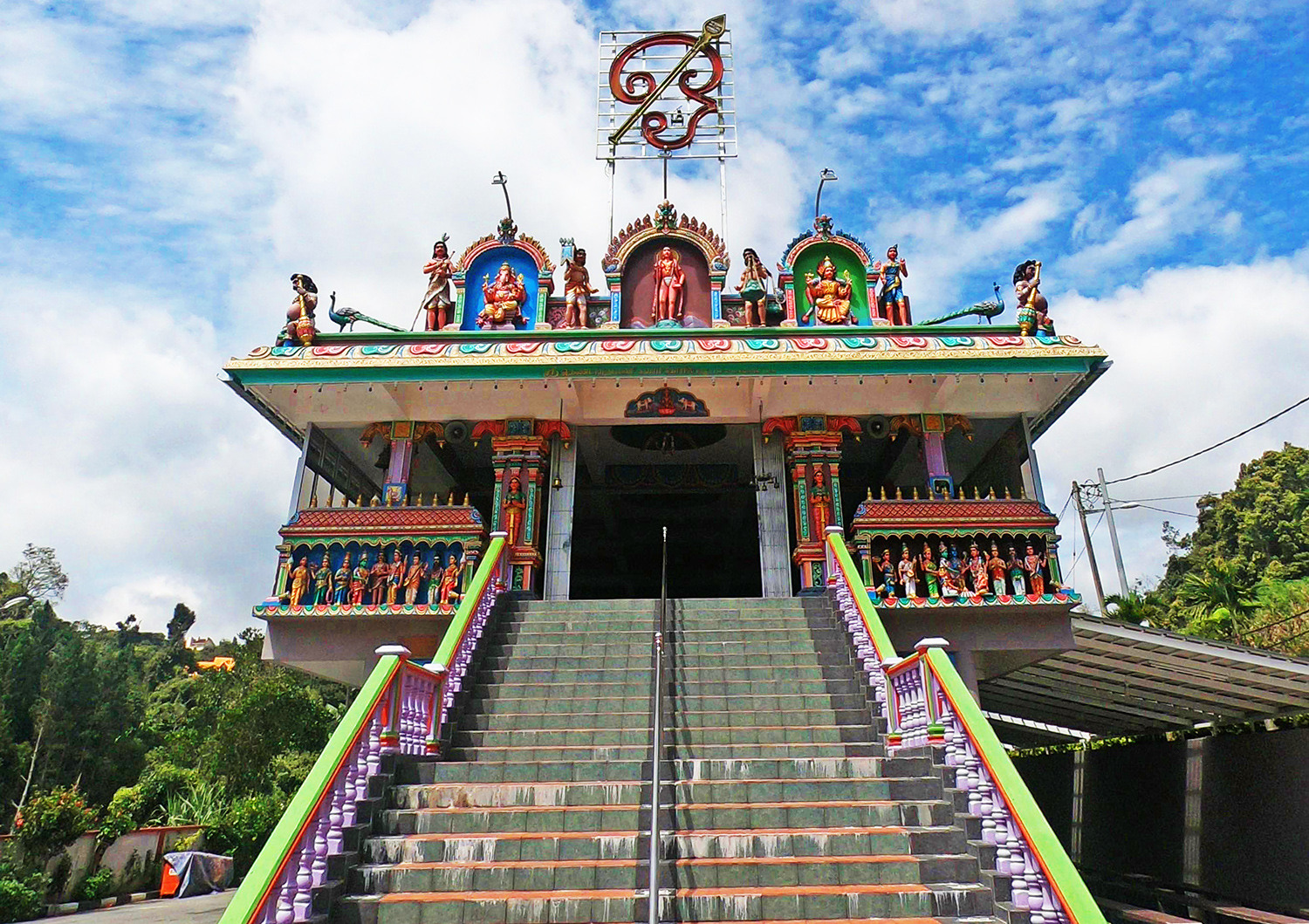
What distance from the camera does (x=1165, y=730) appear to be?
1297 centimetres

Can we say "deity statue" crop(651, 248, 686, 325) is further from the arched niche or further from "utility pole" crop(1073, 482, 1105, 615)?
"utility pole" crop(1073, 482, 1105, 615)

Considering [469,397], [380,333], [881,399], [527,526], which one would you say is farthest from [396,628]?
[881,399]

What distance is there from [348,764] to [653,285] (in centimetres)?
872

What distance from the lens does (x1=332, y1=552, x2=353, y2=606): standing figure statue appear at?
930 cm

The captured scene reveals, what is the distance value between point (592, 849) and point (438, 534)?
5502mm

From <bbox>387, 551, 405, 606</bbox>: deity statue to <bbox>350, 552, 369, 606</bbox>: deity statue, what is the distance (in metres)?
0.26

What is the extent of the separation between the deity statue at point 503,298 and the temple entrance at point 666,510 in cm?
207

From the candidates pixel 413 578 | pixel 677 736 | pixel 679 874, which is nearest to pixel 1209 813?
pixel 677 736

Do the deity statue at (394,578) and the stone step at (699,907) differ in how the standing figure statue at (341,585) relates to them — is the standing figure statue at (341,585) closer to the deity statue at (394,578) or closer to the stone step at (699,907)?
the deity statue at (394,578)

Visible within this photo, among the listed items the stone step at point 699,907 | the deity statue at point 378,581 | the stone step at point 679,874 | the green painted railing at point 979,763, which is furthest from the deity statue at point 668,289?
the stone step at point 699,907

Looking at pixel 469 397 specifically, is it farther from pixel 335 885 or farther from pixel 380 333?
pixel 335 885

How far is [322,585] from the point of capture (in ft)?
30.7

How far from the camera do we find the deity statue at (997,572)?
30.2 feet

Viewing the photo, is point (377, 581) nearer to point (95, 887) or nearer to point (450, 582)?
point (450, 582)
